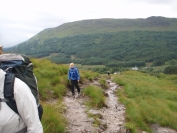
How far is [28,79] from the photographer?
3.43 meters

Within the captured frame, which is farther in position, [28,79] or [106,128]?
[106,128]

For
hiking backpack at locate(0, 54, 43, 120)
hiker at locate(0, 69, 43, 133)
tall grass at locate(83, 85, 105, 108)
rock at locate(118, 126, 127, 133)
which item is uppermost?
hiking backpack at locate(0, 54, 43, 120)

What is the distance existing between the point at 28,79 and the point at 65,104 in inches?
339

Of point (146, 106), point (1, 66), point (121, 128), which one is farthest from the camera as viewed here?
point (146, 106)

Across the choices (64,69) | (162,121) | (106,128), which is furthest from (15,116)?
(64,69)

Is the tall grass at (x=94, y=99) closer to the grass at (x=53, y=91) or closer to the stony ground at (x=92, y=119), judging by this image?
the stony ground at (x=92, y=119)

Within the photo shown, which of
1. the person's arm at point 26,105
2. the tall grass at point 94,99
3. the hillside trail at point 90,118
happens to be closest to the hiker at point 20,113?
the person's arm at point 26,105

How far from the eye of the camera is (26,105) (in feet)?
9.74

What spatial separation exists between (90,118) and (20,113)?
7.41 metres

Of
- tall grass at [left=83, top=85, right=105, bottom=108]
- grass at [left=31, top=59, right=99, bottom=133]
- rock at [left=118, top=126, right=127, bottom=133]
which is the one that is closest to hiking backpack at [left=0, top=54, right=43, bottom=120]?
grass at [left=31, top=59, right=99, bottom=133]

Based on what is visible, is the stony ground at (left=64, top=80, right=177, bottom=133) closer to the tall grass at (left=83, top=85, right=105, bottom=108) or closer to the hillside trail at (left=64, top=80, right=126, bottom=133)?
the hillside trail at (left=64, top=80, right=126, bottom=133)

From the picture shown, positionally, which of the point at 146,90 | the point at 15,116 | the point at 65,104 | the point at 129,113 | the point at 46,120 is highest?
the point at 15,116

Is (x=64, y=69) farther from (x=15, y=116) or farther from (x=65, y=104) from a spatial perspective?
(x=15, y=116)

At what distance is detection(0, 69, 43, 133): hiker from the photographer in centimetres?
293
